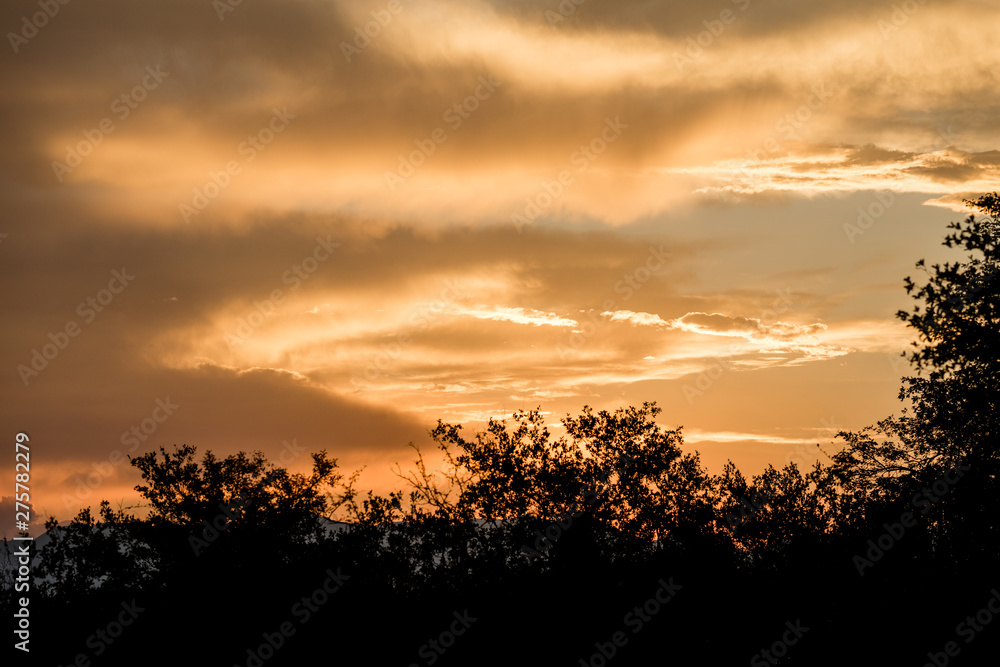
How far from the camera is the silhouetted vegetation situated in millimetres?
24109

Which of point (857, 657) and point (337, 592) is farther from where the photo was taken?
point (337, 592)

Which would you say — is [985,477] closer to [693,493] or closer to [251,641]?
[693,493]

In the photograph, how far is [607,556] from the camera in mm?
29609

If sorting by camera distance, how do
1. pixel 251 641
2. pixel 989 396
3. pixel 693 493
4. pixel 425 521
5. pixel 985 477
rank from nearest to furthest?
pixel 989 396 < pixel 985 477 < pixel 251 641 < pixel 425 521 < pixel 693 493

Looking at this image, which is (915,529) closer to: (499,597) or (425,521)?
(499,597)

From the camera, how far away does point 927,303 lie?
22.8 meters

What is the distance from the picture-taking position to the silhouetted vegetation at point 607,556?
24.1 meters

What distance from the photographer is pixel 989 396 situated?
73.3 feet

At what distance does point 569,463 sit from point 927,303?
1593 centimetres

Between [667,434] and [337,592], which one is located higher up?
[667,434]

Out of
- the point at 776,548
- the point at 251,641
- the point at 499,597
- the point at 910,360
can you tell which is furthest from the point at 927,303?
the point at 251,641

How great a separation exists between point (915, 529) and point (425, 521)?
18.7 meters

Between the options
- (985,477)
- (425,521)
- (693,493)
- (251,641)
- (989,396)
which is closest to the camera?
(989,396)

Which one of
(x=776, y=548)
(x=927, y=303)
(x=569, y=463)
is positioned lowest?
(x=776, y=548)
